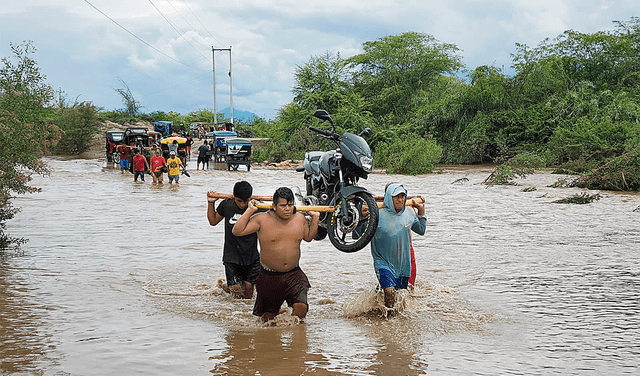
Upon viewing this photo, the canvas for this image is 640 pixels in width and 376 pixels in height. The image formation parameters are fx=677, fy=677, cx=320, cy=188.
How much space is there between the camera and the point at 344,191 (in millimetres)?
7078

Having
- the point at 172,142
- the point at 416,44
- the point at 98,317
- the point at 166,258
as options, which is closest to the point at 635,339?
the point at 98,317

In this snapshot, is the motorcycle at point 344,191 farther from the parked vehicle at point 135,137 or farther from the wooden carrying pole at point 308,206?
the parked vehicle at point 135,137

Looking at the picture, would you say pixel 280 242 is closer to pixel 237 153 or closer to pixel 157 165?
pixel 157 165

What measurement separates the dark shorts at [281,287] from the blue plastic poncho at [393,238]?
84 cm

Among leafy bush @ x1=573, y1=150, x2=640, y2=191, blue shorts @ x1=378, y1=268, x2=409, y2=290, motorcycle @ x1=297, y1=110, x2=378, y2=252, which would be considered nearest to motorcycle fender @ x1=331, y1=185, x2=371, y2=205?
motorcycle @ x1=297, y1=110, x2=378, y2=252

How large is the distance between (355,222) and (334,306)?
1.31 metres

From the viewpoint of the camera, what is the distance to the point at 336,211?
716 cm

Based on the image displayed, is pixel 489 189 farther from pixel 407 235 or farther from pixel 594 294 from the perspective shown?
pixel 407 235

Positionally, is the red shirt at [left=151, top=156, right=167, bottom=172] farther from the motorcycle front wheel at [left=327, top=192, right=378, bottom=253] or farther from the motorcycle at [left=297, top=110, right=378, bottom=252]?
the motorcycle front wheel at [left=327, top=192, right=378, bottom=253]

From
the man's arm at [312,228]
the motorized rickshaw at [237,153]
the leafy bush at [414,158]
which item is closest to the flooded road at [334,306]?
the man's arm at [312,228]

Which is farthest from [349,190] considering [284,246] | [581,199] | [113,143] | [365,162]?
[113,143]

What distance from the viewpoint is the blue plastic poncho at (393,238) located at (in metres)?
6.46

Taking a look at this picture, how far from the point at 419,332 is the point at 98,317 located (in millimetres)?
3251

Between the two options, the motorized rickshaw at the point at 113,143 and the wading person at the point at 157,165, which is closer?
the wading person at the point at 157,165
